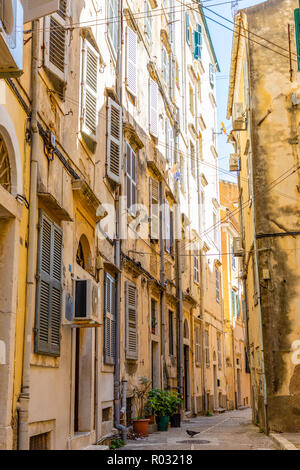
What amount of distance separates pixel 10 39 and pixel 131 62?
9.30m

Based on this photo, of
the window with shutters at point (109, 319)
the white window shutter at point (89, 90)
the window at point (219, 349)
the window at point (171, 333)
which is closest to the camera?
the white window shutter at point (89, 90)

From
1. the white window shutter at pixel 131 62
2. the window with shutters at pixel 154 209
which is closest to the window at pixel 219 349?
the window with shutters at pixel 154 209

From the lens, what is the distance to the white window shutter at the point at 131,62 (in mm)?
13789

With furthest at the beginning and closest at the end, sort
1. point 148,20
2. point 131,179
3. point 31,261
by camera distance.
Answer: point 148,20
point 131,179
point 31,261

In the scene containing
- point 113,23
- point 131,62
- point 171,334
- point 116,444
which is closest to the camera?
point 116,444

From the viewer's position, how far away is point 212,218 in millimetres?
27250

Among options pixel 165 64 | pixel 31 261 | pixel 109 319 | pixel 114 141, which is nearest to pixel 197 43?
pixel 165 64

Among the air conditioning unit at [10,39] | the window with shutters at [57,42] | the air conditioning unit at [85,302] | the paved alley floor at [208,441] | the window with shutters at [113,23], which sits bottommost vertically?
the paved alley floor at [208,441]

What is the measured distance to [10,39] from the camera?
16.7 ft

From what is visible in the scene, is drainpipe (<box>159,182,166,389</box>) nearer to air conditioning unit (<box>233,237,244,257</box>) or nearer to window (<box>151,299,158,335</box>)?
window (<box>151,299,158,335</box>)

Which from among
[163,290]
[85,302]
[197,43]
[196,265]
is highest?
[197,43]

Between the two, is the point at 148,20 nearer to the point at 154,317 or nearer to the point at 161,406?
the point at 154,317

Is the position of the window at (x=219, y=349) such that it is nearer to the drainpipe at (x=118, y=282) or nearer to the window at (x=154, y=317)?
the window at (x=154, y=317)

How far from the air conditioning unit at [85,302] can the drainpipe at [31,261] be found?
1.57 m
